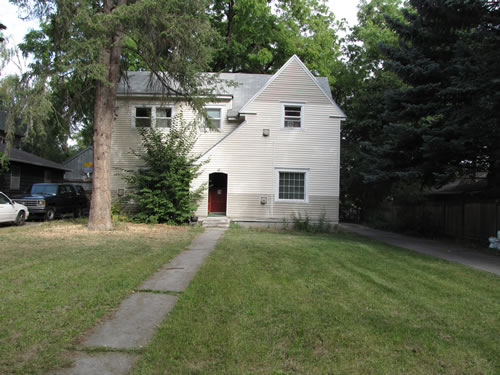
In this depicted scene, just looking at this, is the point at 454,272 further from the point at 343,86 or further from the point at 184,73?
the point at 343,86

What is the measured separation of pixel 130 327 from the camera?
4098 millimetres

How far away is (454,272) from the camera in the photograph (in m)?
7.95

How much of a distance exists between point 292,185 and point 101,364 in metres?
14.4

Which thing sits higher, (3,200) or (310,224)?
(3,200)

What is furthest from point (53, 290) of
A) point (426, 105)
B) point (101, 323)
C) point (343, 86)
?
point (343, 86)

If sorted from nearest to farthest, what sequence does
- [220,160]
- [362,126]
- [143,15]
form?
[143,15]
[220,160]
[362,126]

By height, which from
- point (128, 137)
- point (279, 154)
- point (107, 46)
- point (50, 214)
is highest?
point (107, 46)

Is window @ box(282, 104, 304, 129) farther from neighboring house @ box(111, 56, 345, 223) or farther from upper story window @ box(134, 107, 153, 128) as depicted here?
upper story window @ box(134, 107, 153, 128)

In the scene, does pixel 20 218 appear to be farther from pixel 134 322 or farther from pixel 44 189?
pixel 134 322

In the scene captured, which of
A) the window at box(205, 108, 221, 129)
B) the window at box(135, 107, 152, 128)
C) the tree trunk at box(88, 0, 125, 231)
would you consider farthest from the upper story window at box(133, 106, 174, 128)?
the tree trunk at box(88, 0, 125, 231)

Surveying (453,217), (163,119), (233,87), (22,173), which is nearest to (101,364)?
(163,119)

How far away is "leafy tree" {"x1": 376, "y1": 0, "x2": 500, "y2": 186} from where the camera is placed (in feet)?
35.3

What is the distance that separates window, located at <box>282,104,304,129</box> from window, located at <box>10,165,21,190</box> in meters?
17.0

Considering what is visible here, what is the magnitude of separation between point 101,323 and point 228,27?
2865 cm
